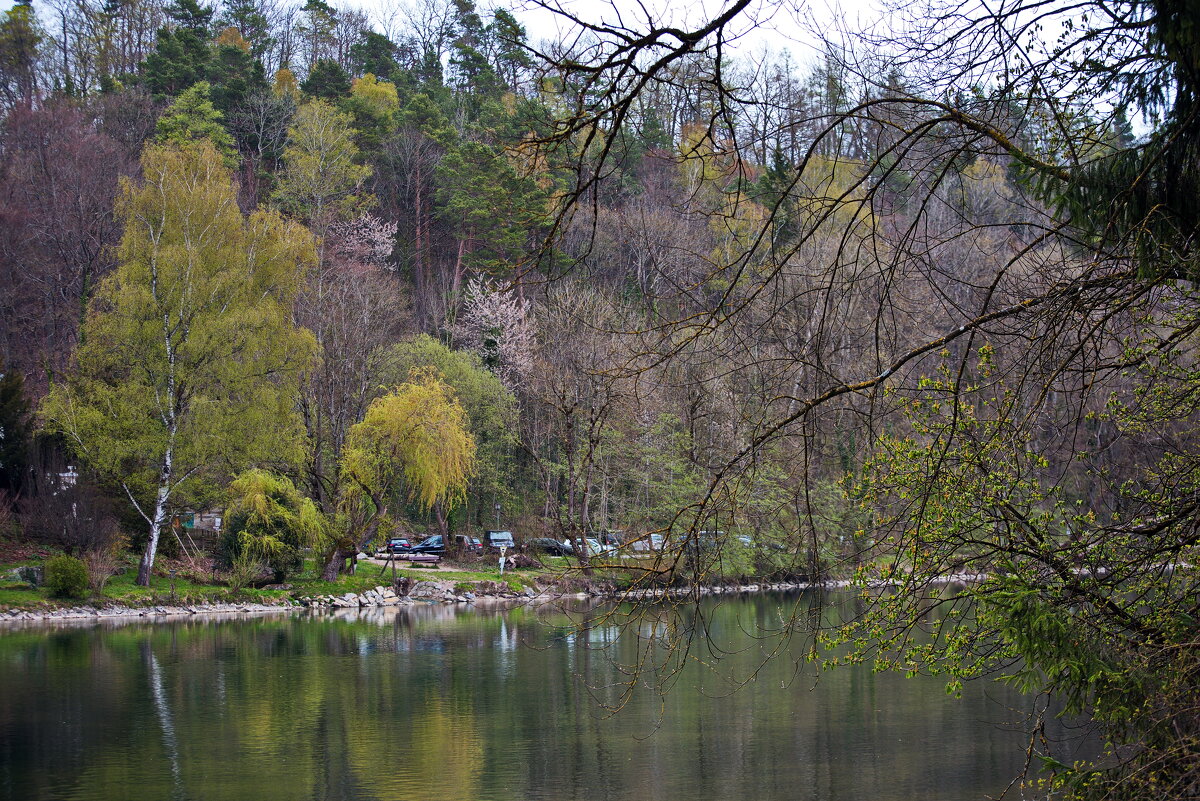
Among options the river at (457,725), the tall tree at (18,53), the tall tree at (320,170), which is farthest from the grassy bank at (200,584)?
the tall tree at (18,53)

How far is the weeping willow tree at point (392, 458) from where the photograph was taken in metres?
29.3

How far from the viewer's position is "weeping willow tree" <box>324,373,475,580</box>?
29344 mm

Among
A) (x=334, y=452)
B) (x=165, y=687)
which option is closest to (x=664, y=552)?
(x=165, y=687)

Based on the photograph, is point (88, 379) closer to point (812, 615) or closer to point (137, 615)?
point (137, 615)

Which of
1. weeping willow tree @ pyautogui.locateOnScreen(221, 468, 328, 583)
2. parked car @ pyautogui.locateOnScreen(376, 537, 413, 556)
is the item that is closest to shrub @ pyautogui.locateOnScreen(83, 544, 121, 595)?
weeping willow tree @ pyautogui.locateOnScreen(221, 468, 328, 583)

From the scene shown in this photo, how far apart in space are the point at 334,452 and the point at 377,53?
29.9 m

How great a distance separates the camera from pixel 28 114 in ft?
123

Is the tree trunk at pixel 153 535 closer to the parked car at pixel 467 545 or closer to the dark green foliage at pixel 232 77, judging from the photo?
the parked car at pixel 467 545

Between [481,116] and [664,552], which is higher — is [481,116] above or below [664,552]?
above

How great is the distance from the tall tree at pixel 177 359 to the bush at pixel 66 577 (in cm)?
191

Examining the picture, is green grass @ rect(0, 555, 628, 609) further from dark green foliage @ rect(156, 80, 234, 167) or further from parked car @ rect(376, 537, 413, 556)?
dark green foliage @ rect(156, 80, 234, 167)

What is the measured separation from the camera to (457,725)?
49.7 feet

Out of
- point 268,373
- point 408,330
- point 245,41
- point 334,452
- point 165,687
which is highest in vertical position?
point 245,41

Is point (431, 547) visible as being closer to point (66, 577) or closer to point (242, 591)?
point (242, 591)
